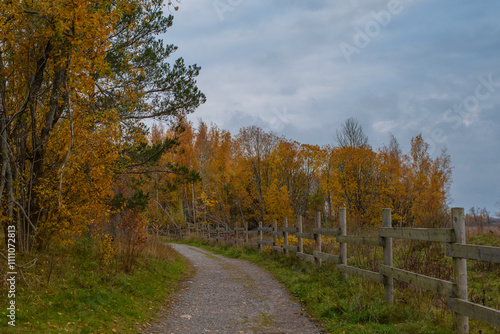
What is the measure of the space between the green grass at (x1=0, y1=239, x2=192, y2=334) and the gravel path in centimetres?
48

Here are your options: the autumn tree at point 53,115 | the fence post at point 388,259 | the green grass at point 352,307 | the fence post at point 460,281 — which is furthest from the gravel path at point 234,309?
the autumn tree at point 53,115

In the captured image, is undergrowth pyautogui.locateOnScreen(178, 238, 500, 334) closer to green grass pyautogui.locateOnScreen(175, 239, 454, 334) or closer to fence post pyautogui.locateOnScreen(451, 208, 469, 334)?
green grass pyautogui.locateOnScreen(175, 239, 454, 334)

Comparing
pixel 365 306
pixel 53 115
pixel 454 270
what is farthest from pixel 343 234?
pixel 53 115

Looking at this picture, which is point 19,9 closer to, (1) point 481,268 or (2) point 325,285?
(2) point 325,285

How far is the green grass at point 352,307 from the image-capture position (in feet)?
17.4

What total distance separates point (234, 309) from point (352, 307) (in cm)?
239

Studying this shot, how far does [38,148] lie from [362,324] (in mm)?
6634

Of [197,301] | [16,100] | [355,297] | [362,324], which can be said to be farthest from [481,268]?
[16,100]

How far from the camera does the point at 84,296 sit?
21.3 ft

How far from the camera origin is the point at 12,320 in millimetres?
4930

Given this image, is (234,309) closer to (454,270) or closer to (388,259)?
(388,259)

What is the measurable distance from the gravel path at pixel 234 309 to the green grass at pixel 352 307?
30cm

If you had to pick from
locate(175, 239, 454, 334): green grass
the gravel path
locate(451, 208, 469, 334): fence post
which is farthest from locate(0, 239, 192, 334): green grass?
locate(451, 208, 469, 334): fence post

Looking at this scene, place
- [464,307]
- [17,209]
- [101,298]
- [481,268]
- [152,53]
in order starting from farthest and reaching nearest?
[152,53]
[481,268]
[17,209]
[101,298]
[464,307]
